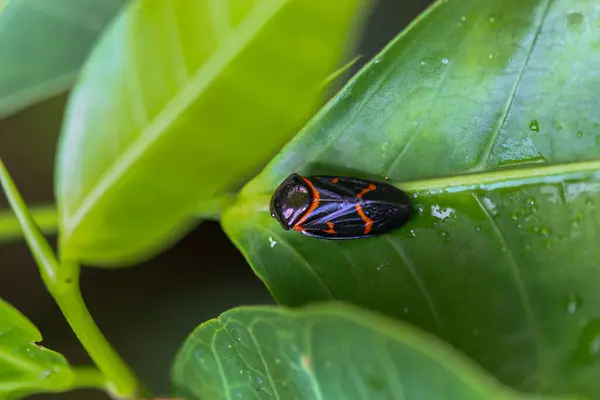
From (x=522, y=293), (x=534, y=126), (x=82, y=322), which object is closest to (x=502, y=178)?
(x=534, y=126)

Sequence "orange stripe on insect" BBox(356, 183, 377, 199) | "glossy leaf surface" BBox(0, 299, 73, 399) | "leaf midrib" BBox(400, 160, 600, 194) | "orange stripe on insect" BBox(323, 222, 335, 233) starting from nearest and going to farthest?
"leaf midrib" BBox(400, 160, 600, 194)
"glossy leaf surface" BBox(0, 299, 73, 399)
"orange stripe on insect" BBox(356, 183, 377, 199)
"orange stripe on insect" BBox(323, 222, 335, 233)

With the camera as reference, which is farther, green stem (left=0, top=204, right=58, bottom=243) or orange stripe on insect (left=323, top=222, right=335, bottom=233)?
green stem (left=0, top=204, right=58, bottom=243)

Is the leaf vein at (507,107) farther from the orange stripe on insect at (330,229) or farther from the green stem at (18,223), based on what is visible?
the green stem at (18,223)

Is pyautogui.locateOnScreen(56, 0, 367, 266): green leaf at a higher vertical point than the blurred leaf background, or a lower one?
higher

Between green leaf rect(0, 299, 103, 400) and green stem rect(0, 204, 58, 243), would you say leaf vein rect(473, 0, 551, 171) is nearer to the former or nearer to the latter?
green leaf rect(0, 299, 103, 400)

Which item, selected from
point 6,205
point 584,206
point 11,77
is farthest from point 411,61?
point 6,205

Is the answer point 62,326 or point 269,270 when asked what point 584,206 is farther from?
point 62,326

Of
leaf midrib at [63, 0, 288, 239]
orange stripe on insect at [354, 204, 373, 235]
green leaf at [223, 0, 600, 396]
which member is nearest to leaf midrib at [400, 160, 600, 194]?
green leaf at [223, 0, 600, 396]

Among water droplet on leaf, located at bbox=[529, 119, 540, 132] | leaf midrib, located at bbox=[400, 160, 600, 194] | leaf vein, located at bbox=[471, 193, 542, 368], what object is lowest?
leaf vein, located at bbox=[471, 193, 542, 368]
